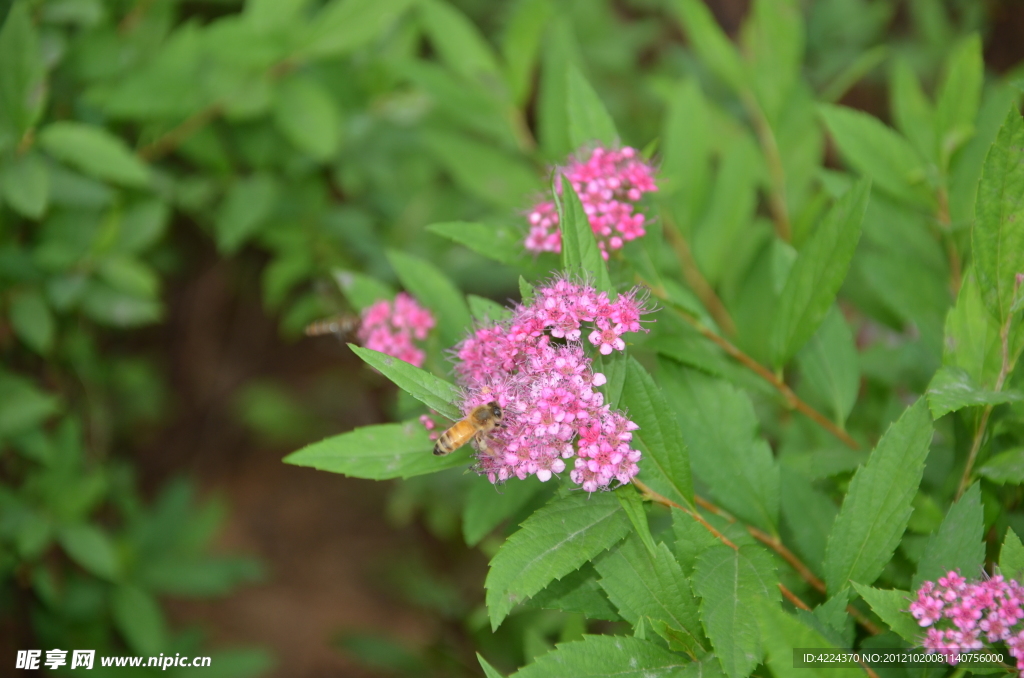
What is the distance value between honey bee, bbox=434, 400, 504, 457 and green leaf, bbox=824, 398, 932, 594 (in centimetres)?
75

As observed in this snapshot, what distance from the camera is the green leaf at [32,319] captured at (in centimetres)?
244

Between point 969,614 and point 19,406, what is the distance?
2.77 metres

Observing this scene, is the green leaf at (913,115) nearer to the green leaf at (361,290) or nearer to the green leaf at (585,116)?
the green leaf at (585,116)

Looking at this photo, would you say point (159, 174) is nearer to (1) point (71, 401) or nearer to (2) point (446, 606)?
(1) point (71, 401)

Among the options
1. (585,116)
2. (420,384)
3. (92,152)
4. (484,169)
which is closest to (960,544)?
(420,384)

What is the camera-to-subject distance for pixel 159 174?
2809 mm

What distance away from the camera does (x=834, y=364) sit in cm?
193

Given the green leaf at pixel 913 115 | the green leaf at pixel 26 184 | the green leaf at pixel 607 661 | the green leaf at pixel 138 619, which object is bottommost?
the green leaf at pixel 138 619

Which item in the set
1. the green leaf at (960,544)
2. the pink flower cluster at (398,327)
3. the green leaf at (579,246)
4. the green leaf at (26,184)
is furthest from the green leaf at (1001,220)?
the green leaf at (26,184)

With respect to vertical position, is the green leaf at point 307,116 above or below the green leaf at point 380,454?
above

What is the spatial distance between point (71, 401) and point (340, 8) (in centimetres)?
194

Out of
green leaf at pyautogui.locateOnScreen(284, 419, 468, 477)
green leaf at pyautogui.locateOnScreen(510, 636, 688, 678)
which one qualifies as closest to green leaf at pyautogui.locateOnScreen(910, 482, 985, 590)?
green leaf at pyautogui.locateOnScreen(510, 636, 688, 678)

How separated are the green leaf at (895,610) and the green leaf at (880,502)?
0.07m

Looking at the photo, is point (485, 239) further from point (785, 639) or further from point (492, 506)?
point (785, 639)
